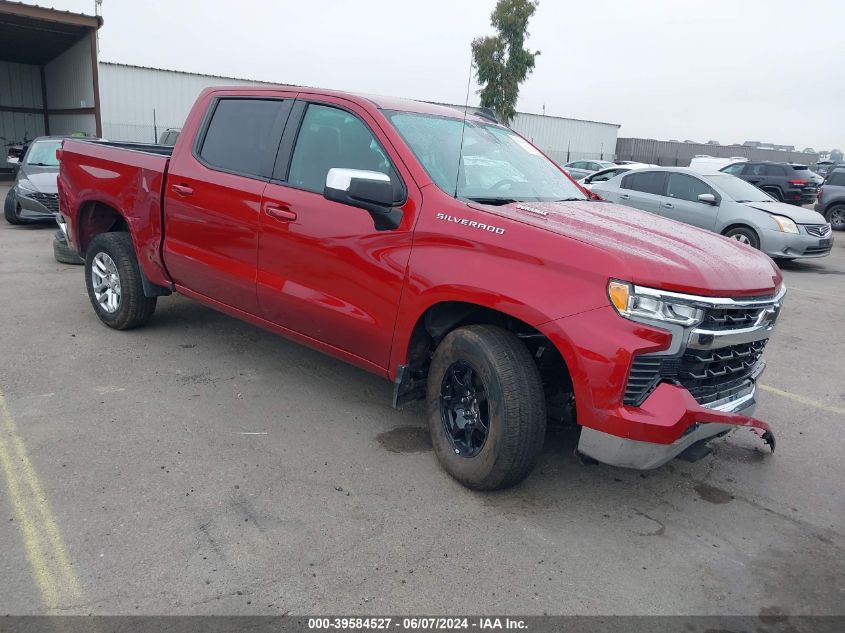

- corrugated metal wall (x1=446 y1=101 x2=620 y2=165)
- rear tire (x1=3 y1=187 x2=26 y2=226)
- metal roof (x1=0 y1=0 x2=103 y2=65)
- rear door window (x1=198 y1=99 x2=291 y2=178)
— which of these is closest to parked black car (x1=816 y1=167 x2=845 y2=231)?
rear door window (x1=198 y1=99 x2=291 y2=178)

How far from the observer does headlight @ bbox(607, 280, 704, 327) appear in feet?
9.82

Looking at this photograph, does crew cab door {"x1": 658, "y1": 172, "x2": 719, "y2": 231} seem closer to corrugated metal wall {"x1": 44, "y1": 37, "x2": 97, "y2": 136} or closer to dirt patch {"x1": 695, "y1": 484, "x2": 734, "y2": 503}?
dirt patch {"x1": 695, "y1": 484, "x2": 734, "y2": 503}

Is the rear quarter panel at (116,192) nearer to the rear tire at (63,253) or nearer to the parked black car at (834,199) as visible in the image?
the rear tire at (63,253)

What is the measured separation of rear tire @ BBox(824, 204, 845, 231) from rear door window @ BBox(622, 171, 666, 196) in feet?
28.8

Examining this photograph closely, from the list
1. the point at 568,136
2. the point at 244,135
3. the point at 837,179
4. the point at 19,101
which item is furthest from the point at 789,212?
the point at 568,136

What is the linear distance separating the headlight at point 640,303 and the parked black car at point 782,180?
18382 mm

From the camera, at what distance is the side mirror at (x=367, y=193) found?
11.7ft

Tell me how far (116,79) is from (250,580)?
1043 inches

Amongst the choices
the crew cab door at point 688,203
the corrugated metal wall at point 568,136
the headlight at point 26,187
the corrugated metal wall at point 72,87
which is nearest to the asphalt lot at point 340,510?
the crew cab door at point 688,203

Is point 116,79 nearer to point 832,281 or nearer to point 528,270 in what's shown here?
point 832,281

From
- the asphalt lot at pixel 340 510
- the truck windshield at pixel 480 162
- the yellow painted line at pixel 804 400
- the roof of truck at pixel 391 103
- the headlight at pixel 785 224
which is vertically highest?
the roof of truck at pixel 391 103

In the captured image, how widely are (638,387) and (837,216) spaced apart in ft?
59.8

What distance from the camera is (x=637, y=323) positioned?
9.80 feet

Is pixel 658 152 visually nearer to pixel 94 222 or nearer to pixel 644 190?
pixel 644 190
